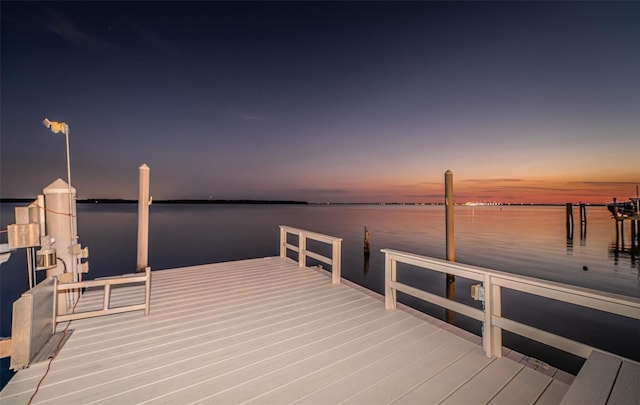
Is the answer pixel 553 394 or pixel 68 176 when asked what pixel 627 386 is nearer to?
pixel 553 394

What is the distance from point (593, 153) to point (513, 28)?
44.1 feet

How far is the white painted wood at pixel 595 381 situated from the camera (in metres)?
1.21

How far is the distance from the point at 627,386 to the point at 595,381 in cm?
12

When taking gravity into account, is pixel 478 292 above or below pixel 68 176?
below

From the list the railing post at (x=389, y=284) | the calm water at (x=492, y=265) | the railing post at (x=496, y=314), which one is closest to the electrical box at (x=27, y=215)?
the calm water at (x=492, y=265)

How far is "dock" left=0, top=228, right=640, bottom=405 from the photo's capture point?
77.3 inches

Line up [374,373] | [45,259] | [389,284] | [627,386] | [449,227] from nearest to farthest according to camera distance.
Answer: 1. [627,386]
2. [374,373]
3. [45,259]
4. [389,284]
5. [449,227]

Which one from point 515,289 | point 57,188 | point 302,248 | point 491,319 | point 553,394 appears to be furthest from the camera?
point 302,248

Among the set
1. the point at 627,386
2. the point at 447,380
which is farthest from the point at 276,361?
the point at 627,386

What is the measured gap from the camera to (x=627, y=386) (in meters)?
1.33

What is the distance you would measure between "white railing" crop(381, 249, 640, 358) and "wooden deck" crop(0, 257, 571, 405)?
30 centimetres

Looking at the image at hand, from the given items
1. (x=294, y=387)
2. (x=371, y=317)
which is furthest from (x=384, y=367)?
(x=371, y=317)

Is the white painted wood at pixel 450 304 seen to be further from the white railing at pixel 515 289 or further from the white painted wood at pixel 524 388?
the white painted wood at pixel 524 388

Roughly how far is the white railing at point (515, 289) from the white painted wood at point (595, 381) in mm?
127
